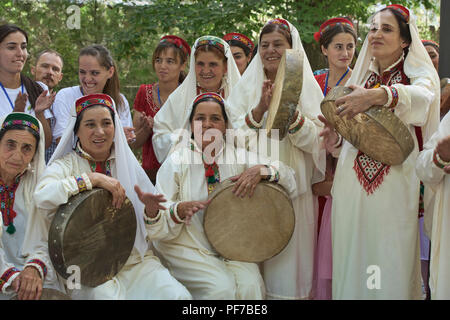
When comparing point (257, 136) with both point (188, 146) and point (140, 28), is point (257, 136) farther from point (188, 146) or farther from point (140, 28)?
point (140, 28)

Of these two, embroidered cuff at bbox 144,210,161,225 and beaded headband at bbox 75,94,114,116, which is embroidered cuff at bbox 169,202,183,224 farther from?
beaded headband at bbox 75,94,114,116

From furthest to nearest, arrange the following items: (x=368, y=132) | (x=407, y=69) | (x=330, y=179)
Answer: (x=330, y=179) < (x=407, y=69) < (x=368, y=132)

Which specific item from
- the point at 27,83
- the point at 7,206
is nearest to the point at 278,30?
the point at 27,83

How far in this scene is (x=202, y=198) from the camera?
3.82 metres

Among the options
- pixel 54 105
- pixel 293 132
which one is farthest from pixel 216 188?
pixel 54 105

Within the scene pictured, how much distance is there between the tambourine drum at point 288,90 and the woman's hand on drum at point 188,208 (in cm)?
73

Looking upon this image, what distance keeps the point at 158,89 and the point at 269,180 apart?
193 centimetres

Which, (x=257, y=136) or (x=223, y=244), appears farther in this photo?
(x=257, y=136)

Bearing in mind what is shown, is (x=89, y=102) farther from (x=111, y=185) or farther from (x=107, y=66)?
(x=107, y=66)

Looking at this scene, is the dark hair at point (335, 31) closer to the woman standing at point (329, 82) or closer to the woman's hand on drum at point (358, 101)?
the woman standing at point (329, 82)

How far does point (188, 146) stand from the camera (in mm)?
3928

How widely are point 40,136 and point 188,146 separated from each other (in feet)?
3.50

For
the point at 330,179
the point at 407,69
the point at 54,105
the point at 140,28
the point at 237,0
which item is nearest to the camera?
the point at 407,69

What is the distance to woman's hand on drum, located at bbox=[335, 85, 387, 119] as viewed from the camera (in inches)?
129
